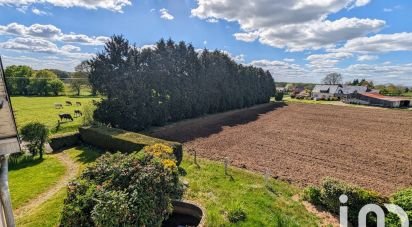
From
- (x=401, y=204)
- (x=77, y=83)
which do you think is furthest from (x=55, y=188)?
(x=77, y=83)

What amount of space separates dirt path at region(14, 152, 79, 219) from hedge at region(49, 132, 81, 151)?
6.23 feet

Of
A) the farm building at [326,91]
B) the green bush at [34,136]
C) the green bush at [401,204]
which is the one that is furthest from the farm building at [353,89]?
the green bush at [34,136]

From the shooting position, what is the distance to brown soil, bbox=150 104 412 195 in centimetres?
1420

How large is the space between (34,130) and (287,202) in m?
15.8

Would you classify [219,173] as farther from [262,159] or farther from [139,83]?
[139,83]

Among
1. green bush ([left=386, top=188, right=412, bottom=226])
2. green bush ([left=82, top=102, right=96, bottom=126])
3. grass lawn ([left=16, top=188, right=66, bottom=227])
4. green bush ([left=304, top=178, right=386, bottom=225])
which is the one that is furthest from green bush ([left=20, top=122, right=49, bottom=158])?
green bush ([left=386, top=188, right=412, bottom=226])

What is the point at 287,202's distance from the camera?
1045 cm

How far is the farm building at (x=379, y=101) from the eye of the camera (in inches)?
2314

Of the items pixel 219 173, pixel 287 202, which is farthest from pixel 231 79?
pixel 287 202

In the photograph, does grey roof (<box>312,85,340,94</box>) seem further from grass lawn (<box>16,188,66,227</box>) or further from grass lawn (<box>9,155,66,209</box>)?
grass lawn (<box>16,188,66,227</box>)

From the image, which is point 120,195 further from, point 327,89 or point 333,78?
point 333,78

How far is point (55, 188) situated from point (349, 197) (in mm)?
12996

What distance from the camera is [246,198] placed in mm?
10242

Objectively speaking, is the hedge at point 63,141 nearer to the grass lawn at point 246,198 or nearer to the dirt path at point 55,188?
the dirt path at point 55,188
